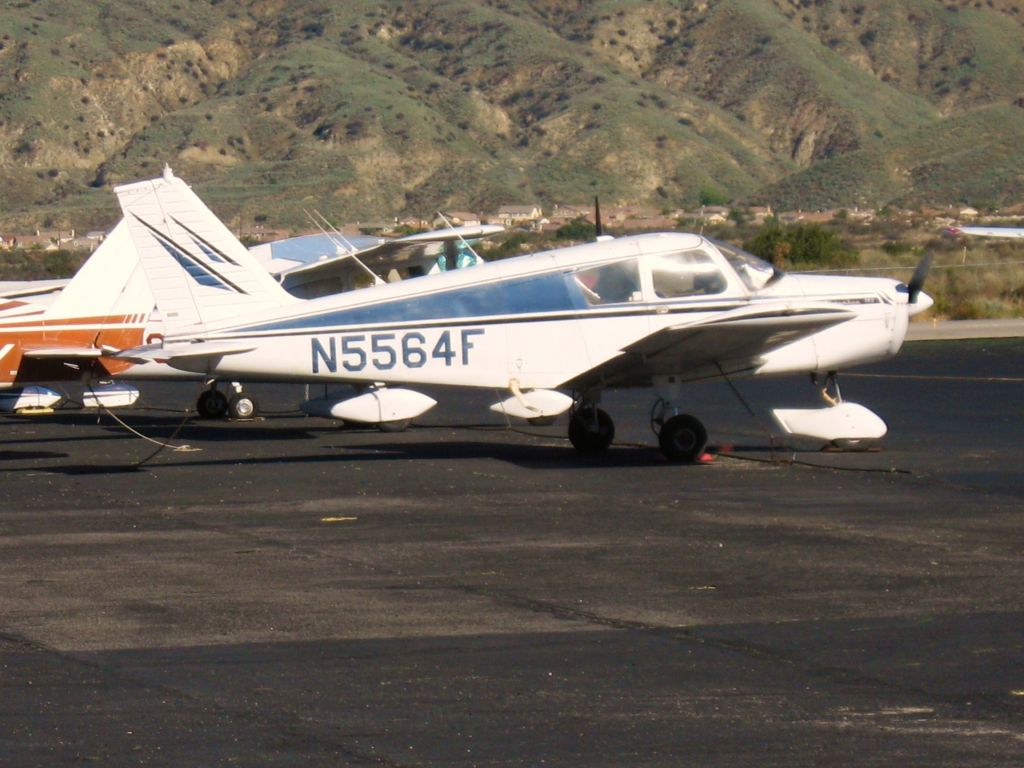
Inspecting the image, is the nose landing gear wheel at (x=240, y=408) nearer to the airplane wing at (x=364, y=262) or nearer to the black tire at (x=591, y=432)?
the airplane wing at (x=364, y=262)

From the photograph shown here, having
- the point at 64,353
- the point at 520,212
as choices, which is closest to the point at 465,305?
the point at 64,353

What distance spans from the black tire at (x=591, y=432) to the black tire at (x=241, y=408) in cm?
609

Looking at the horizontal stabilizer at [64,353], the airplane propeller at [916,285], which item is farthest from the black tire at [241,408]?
the airplane propeller at [916,285]

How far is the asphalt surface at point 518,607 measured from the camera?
6371 mm

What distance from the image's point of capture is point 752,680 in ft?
23.4

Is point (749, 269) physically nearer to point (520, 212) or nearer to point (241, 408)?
point (241, 408)

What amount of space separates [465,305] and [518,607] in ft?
21.1

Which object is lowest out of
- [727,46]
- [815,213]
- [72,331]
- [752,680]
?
[752,680]

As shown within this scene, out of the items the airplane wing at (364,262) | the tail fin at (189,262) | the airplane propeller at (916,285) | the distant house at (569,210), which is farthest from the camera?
the distant house at (569,210)

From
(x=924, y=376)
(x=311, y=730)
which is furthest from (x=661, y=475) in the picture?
(x=924, y=376)

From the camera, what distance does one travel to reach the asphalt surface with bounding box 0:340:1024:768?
6.37 m

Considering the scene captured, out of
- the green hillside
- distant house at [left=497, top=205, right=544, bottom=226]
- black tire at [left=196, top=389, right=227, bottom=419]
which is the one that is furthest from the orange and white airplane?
the green hillside

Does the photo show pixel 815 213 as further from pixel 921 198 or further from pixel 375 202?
pixel 375 202

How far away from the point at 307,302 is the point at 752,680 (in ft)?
28.9
